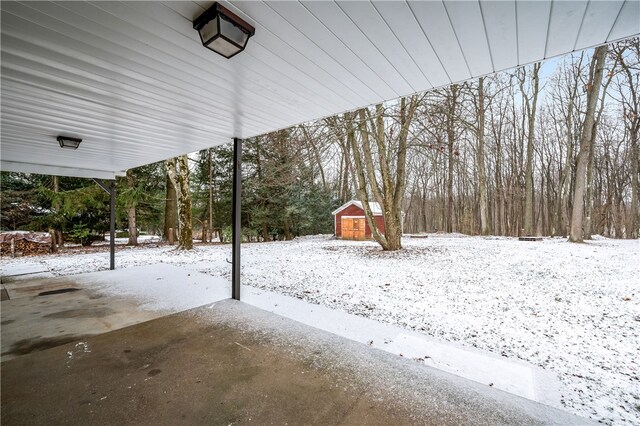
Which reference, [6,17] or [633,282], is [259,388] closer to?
[6,17]

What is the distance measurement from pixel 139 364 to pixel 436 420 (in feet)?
7.65

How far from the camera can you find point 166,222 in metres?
13.0

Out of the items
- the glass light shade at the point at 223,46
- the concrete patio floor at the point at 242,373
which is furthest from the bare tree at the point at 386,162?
the glass light shade at the point at 223,46

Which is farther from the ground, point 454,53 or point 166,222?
point 454,53

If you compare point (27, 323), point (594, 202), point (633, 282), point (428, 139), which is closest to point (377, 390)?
point (27, 323)

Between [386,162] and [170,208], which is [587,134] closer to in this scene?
[386,162]

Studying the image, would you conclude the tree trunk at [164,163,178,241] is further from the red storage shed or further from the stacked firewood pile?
the red storage shed

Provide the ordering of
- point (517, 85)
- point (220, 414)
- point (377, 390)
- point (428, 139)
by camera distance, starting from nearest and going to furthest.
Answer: point (220, 414) < point (377, 390) < point (428, 139) < point (517, 85)

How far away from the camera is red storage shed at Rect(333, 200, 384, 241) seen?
50.2ft

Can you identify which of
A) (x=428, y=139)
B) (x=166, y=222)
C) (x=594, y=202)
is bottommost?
(x=166, y=222)

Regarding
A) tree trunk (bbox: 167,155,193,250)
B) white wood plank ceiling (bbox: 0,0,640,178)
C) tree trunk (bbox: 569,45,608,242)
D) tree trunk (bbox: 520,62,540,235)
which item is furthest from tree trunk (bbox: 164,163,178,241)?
tree trunk (bbox: 520,62,540,235)

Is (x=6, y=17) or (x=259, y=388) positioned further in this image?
(x=259, y=388)

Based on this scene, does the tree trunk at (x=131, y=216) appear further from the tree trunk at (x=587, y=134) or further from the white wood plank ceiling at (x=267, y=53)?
the tree trunk at (x=587, y=134)

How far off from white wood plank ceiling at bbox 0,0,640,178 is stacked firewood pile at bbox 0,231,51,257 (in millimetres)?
8442
